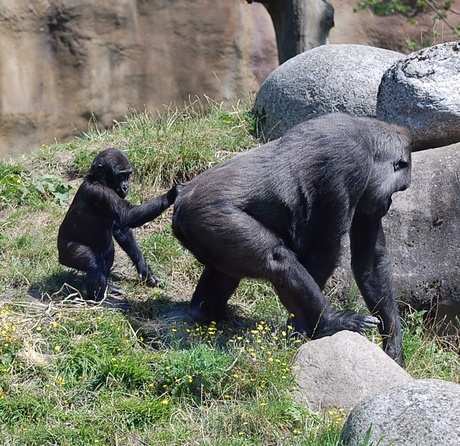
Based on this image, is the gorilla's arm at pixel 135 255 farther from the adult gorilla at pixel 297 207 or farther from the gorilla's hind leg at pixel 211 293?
the adult gorilla at pixel 297 207

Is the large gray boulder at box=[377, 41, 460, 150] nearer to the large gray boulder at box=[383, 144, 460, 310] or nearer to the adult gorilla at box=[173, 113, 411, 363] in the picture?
the large gray boulder at box=[383, 144, 460, 310]

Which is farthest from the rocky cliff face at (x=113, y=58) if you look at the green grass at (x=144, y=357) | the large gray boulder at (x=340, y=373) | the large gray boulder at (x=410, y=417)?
the large gray boulder at (x=410, y=417)

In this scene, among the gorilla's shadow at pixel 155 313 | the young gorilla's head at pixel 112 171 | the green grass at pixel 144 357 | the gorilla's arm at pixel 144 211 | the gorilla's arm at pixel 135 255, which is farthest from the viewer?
the gorilla's arm at pixel 135 255

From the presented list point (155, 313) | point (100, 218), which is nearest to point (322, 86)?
point (100, 218)

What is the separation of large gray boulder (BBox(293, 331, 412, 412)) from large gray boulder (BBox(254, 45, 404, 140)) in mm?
3560

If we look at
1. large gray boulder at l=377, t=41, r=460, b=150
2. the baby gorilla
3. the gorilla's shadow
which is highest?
large gray boulder at l=377, t=41, r=460, b=150

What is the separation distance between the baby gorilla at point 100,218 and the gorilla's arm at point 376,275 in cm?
135

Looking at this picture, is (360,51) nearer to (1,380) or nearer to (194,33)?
(194,33)

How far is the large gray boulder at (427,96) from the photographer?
7.36 meters

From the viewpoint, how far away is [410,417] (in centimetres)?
424

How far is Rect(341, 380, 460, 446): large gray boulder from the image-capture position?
4.15 metres

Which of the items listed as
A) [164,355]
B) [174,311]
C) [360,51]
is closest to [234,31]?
[360,51]

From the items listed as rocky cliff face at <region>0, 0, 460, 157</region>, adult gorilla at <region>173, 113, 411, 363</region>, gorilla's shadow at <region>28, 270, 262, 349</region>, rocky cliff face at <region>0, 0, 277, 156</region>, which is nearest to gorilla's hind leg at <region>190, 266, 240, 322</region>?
gorilla's shadow at <region>28, 270, 262, 349</region>

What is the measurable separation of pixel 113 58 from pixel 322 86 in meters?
3.80
